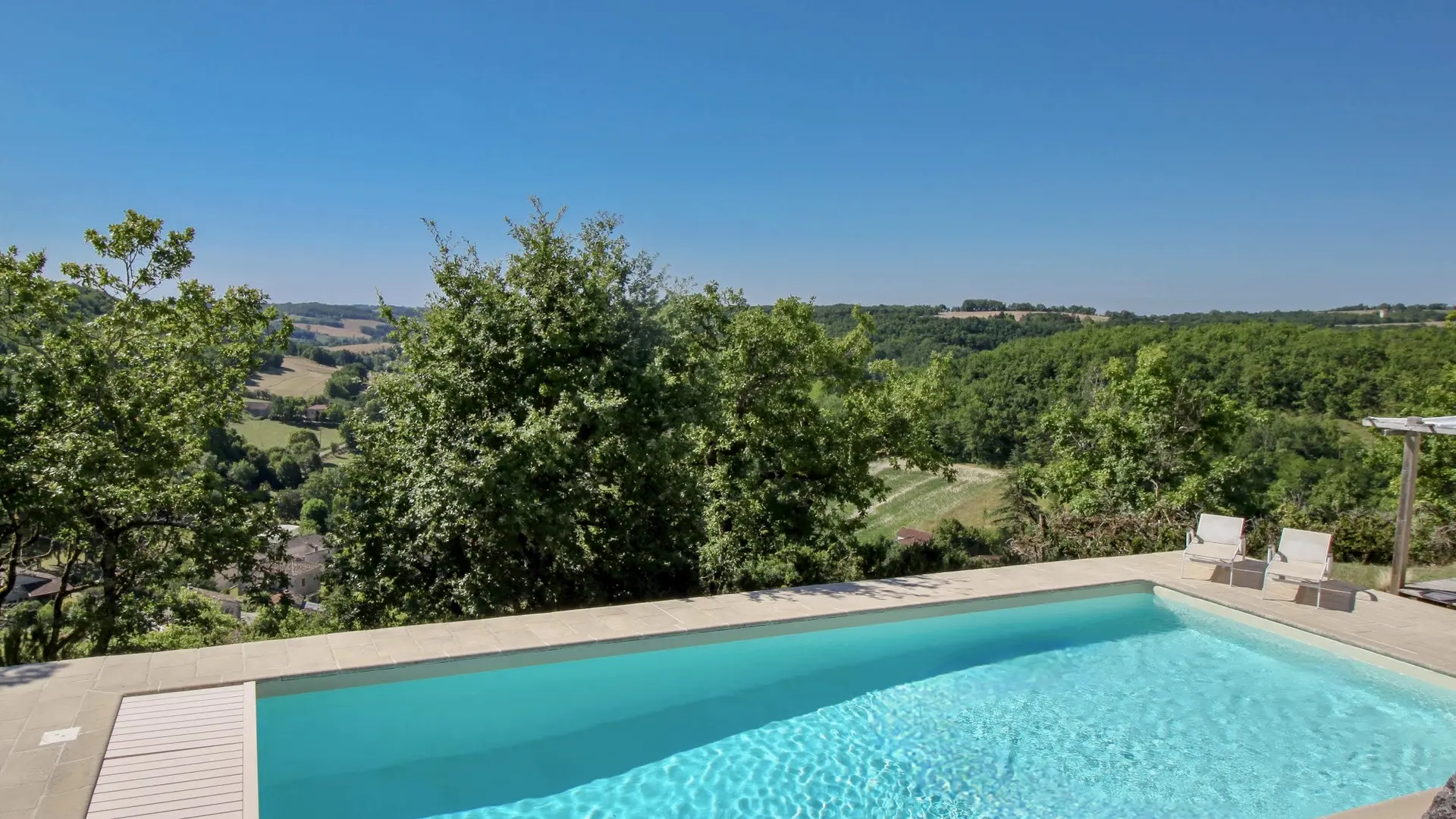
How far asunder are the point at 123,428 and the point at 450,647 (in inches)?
157

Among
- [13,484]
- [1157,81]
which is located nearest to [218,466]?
[13,484]

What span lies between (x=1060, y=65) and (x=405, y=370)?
1253cm

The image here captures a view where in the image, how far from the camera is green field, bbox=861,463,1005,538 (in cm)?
5056

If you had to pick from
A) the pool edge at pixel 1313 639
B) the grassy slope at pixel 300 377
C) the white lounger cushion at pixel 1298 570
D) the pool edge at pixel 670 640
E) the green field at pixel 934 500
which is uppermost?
the grassy slope at pixel 300 377

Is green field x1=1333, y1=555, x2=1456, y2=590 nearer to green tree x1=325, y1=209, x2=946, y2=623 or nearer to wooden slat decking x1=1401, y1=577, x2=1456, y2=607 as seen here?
wooden slat decking x1=1401, y1=577, x2=1456, y2=607

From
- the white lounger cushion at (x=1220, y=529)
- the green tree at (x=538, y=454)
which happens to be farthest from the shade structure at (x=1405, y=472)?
the green tree at (x=538, y=454)

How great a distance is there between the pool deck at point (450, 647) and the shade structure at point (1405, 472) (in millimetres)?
328

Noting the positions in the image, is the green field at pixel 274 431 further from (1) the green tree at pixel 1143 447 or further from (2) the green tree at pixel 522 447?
(1) the green tree at pixel 1143 447

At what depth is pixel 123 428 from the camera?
7203 mm

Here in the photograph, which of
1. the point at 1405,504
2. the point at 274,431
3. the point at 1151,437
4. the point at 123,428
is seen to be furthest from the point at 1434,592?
the point at 274,431

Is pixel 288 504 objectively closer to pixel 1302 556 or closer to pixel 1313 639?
pixel 1313 639

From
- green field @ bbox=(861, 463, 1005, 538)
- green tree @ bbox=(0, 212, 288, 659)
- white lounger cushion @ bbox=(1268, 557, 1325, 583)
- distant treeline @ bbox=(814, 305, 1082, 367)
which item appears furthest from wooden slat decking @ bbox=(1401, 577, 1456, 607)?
A: green field @ bbox=(861, 463, 1005, 538)

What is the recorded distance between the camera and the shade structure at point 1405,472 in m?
7.77

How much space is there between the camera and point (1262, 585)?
8.63 metres
